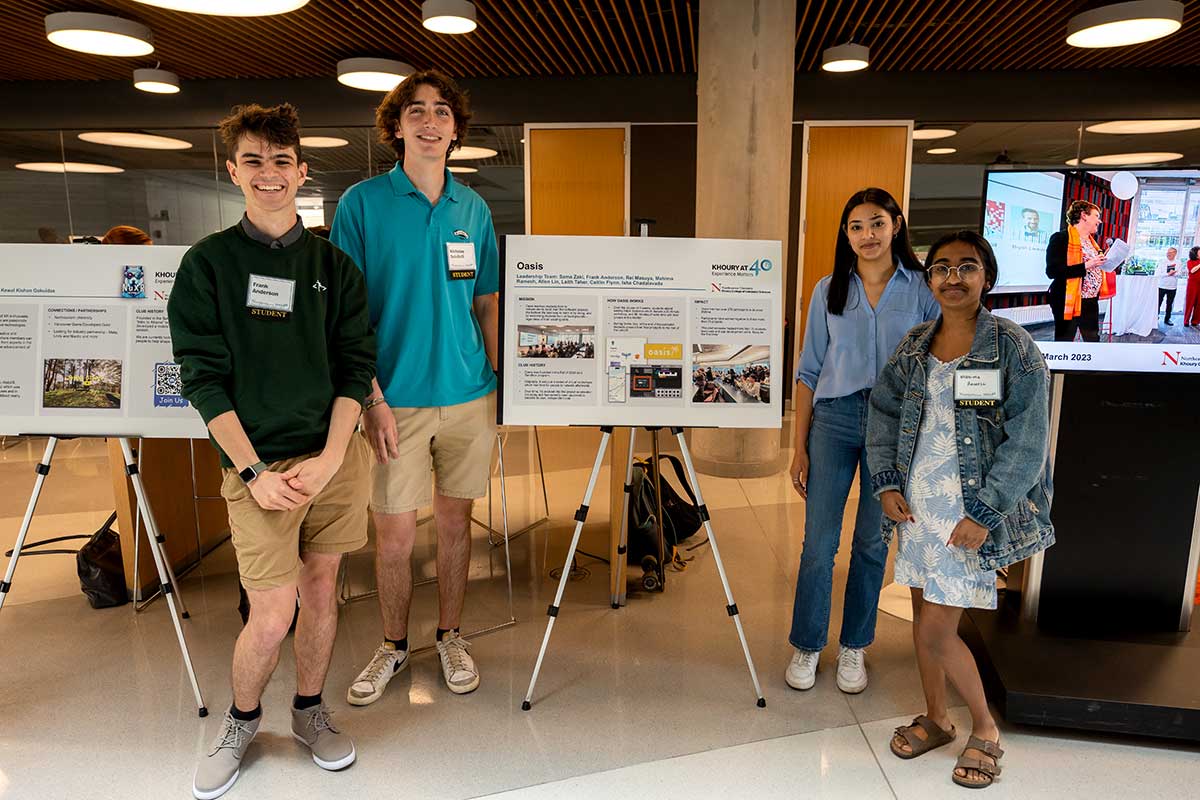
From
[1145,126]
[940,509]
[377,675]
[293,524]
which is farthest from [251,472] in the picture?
[1145,126]

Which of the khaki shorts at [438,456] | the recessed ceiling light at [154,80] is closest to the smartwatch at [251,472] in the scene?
the khaki shorts at [438,456]

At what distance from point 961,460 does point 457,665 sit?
174 cm

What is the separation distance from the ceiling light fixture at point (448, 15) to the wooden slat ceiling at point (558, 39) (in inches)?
12.9

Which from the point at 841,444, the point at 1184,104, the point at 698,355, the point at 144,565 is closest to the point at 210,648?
the point at 144,565

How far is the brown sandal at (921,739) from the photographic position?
7.26 ft

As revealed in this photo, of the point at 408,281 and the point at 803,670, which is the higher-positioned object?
the point at 408,281

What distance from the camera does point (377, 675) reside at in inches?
101

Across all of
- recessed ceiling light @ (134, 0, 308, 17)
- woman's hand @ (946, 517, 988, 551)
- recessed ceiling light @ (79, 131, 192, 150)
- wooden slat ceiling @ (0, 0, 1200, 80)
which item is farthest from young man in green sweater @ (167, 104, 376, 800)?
recessed ceiling light @ (79, 131, 192, 150)

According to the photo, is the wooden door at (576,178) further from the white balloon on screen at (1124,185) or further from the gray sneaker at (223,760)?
the gray sneaker at (223,760)

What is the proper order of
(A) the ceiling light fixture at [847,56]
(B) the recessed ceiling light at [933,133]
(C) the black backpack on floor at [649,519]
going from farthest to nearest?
(B) the recessed ceiling light at [933,133]
(A) the ceiling light fixture at [847,56]
(C) the black backpack on floor at [649,519]

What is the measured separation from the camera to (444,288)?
243 centimetres

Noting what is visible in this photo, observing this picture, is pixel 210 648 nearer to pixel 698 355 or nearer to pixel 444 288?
pixel 444 288

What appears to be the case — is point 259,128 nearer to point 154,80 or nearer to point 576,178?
point 576,178

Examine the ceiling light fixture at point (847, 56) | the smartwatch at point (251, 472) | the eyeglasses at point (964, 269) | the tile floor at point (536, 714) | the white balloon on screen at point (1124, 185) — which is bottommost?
the tile floor at point (536, 714)
